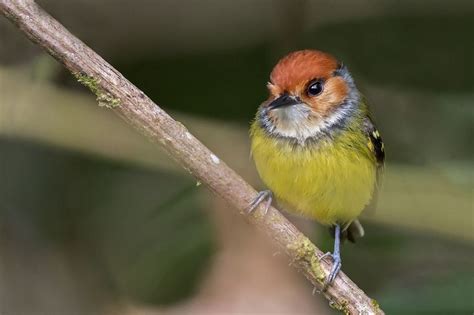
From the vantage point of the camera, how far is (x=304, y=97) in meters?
3.25

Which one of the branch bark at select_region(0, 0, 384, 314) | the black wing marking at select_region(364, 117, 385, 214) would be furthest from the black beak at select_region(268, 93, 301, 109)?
the branch bark at select_region(0, 0, 384, 314)

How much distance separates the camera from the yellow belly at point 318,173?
3.16m

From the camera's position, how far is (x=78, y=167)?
4.21 m

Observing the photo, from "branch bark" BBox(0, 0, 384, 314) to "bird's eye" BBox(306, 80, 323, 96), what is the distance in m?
0.63

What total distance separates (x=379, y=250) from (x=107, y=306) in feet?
4.23

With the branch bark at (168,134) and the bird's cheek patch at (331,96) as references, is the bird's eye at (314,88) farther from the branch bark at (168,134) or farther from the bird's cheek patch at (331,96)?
the branch bark at (168,134)

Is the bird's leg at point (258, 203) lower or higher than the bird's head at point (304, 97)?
lower

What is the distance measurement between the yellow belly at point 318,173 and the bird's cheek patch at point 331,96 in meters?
0.15

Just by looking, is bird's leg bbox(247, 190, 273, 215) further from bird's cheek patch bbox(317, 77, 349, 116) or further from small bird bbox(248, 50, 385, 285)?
bird's cheek patch bbox(317, 77, 349, 116)

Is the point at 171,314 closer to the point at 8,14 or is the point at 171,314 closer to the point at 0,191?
the point at 0,191

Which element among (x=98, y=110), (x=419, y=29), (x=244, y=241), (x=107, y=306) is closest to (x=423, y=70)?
(x=419, y=29)

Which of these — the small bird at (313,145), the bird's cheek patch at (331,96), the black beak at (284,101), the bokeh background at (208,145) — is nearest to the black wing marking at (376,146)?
the small bird at (313,145)

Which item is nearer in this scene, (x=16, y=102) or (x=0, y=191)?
(x=16, y=102)

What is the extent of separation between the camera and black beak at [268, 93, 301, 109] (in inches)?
123
